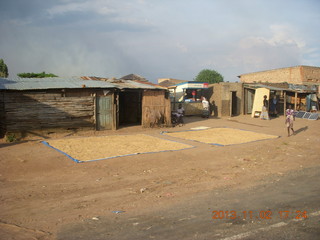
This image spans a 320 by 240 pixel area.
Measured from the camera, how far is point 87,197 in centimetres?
568

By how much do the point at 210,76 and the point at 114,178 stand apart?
146 ft

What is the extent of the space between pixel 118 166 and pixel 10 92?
26.0 ft

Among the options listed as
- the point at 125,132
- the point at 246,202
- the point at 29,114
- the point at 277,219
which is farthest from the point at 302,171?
the point at 29,114

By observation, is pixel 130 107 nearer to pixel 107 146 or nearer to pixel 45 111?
pixel 45 111

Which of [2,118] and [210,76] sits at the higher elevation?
[210,76]

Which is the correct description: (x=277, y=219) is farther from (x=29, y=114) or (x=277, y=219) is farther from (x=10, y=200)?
(x=29, y=114)

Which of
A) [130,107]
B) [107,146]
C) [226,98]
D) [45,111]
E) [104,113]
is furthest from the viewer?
[226,98]

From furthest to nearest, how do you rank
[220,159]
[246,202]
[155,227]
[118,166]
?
[220,159]
[118,166]
[246,202]
[155,227]

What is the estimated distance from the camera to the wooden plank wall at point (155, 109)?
54.7 feet
